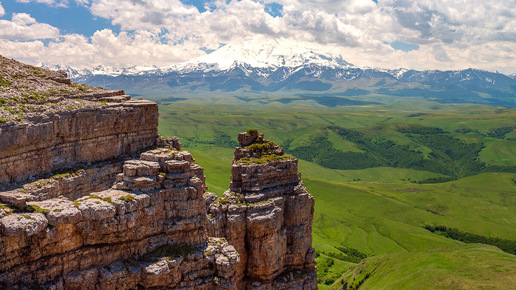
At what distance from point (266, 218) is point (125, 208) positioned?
22568 mm

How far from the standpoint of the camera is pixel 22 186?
40.9 meters

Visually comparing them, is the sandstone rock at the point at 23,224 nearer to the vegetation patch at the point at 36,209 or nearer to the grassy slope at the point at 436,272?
the vegetation patch at the point at 36,209

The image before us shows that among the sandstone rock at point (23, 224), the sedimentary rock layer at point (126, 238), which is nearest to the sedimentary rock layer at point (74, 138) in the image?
the sedimentary rock layer at point (126, 238)

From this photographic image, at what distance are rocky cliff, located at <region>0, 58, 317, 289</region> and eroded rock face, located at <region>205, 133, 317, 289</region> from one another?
0.17 metres

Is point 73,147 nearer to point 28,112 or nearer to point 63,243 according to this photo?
point 28,112

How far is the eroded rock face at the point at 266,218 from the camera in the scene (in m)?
55.7

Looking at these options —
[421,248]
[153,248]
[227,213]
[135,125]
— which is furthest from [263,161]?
[421,248]

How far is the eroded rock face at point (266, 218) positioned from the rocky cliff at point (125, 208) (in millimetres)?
165

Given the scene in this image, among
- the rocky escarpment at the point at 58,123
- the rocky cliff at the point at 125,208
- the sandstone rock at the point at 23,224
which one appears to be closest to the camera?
the sandstone rock at the point at 23,224

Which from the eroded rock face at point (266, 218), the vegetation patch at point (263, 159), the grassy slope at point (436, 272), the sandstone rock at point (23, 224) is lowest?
the grassy slope at point (436, 272)

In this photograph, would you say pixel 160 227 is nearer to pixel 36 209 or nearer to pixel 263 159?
pixel 36 209

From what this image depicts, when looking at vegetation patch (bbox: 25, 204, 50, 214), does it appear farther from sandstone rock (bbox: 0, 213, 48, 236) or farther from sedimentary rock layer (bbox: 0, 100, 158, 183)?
sedimentary rock layer (bbox: 0, 100, 158, 183)

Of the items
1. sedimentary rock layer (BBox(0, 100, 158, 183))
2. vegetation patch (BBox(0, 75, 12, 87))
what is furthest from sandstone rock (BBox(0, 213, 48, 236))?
vegetation patch (BBox(0, 75, 12, 87))

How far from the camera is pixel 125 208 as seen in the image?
3944 centimetres
